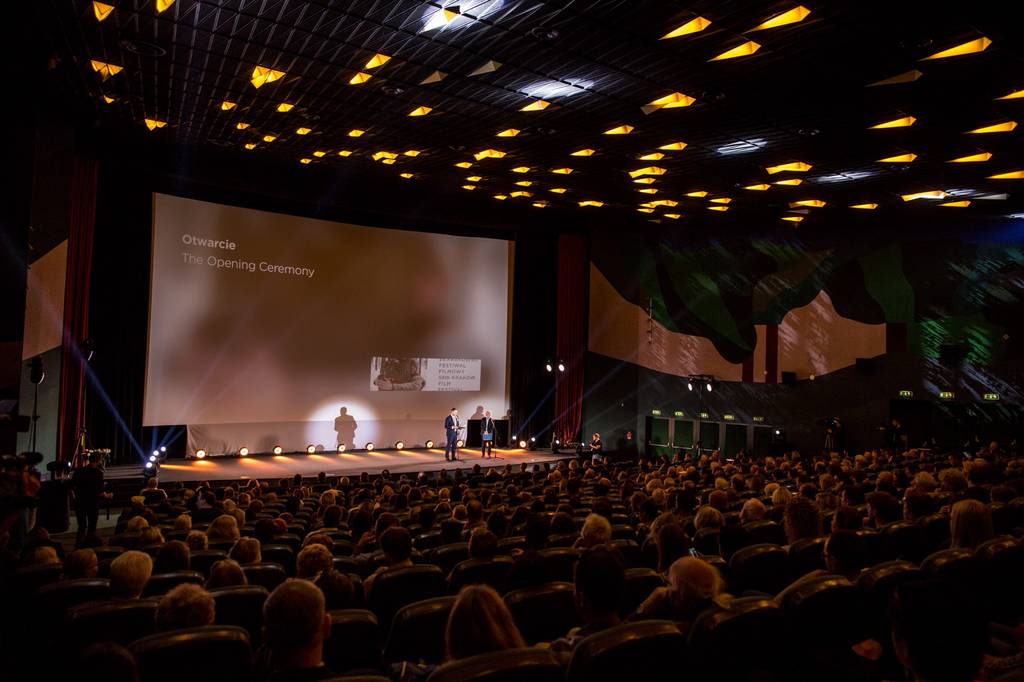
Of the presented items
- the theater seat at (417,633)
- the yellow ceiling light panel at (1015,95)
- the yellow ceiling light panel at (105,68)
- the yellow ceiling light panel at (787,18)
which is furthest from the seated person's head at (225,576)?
the yellow ceiling light panel at (1015,95)

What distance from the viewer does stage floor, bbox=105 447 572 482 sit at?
15.5m

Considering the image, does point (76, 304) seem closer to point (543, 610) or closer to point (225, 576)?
point (225, 576)

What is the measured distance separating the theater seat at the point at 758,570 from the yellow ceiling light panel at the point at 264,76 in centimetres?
1028

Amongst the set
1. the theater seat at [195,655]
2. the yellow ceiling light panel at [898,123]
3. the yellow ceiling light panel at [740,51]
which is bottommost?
the theater seat at [195,655]

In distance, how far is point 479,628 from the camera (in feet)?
7.45

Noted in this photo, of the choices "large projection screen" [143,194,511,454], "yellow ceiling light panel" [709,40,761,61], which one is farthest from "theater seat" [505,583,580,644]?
"large projection screen" [143,194,511,454]

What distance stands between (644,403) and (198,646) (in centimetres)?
2180

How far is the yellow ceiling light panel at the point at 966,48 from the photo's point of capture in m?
8.06

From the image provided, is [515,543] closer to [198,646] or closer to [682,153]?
[198,646]

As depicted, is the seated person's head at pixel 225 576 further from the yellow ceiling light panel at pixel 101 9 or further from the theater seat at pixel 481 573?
the yellow ceiling light panel at pixel 101 9

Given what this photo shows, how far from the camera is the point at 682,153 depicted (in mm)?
14062

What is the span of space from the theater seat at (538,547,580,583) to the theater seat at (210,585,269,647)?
5.98ft

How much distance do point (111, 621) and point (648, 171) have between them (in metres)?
14.6

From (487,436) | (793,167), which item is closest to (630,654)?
(793,167)
